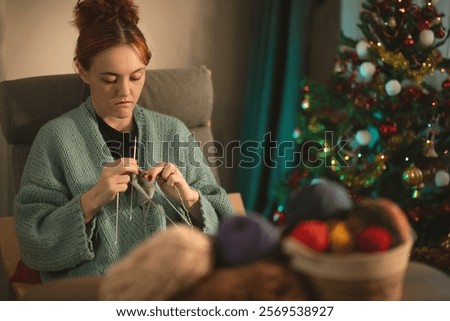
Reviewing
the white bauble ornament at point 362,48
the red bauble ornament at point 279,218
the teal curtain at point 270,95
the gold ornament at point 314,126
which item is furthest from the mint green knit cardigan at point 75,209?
the white bauble ornament at point 362,48

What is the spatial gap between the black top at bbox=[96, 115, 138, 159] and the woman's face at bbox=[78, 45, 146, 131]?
0.04 feet

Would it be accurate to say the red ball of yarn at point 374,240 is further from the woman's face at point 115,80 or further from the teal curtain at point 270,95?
the teal curtain at point 270,95

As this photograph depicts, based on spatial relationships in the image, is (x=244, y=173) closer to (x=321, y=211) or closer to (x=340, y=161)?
(x=340, y=161)

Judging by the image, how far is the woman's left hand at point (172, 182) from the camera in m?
1.23

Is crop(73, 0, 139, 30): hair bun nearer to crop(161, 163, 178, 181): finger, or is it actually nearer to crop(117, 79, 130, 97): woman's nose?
crop(117, 79, 130, 97): woman's nose

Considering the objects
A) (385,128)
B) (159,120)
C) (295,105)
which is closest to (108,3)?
(159,120)

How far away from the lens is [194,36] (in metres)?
1.52

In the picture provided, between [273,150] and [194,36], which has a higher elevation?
[194,36]

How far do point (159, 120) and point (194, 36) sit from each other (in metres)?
0.24

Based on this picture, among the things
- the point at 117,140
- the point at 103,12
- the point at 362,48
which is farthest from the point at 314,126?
the point at 103,12

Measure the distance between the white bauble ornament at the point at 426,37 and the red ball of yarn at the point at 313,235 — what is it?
42.8 inches

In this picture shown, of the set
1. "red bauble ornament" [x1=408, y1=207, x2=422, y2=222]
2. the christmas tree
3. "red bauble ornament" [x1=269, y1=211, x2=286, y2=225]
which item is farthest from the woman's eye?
"red bauble ornament" [x1=408, y1=207, x2=422, y2=222]

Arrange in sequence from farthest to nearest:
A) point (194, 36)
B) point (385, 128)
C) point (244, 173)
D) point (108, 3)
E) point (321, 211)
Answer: point (385, 128), point (244, 173), point (194, 36), point (108, 3), point (321, 211)

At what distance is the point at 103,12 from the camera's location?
49.3 inches
